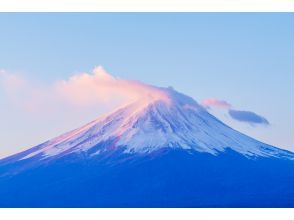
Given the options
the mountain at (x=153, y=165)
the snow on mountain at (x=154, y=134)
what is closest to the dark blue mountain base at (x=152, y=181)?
the mountain at (x=153, y=165)

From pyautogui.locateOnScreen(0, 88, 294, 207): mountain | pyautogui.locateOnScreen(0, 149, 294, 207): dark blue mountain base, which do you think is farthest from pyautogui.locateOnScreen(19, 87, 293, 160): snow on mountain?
pyautogui.locateOnScreen(0, 149, 294, 207): dark blue mountain base

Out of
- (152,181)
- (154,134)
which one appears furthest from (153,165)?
(154,134)

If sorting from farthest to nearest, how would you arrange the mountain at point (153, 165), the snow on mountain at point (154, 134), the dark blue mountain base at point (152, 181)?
the snow on mountain at point (154, 134), the mountain at point (153, 165), the dark blue mountain base at point (152, 181)

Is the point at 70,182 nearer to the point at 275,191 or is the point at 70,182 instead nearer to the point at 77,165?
the point at 77,165

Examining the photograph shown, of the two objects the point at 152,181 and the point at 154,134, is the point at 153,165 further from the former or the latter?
the point at 154,134

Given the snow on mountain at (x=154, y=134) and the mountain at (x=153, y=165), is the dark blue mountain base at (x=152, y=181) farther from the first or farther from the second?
the snow on mountain at (x=154, y=134)
